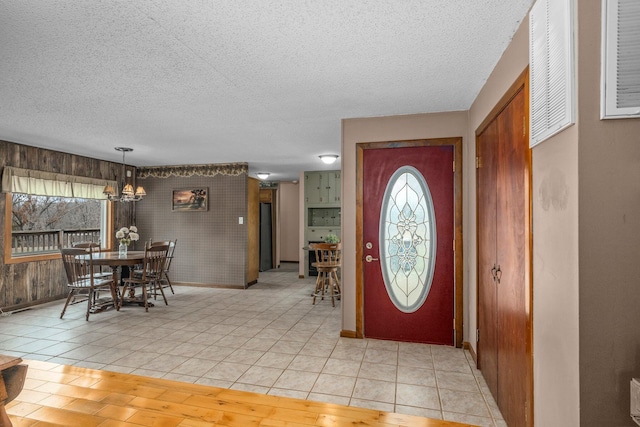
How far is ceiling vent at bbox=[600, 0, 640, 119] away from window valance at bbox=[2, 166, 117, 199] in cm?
646

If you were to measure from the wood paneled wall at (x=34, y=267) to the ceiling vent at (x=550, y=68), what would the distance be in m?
6.33

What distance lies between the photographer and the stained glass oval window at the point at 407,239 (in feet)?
11.8

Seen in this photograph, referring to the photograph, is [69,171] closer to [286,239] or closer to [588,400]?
[286,239]

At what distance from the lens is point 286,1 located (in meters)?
1.73

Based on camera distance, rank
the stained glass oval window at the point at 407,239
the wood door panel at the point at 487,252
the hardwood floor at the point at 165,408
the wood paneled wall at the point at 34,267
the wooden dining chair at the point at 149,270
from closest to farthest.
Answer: the hardwood floor at the point at 165,408, the wood door panel at the point at 487,252, the stained glass oval window at the point at 407,239, the wood paneled wall at the point at 34,267, the wooden dining chair at the point at 149,270

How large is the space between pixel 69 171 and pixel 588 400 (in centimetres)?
704

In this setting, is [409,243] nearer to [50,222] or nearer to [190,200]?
[190,200]

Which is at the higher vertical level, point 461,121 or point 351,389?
point 461,121

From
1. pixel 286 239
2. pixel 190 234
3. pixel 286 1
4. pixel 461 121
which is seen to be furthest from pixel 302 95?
pixel 286 239

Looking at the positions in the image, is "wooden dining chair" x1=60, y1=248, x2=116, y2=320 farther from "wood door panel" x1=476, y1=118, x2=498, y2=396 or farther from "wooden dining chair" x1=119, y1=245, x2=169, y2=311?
"wood door panel" x1=476, y1=118, x2=498, y2=396

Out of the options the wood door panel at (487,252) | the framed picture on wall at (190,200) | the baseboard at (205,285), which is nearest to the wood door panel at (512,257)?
the wood door panel at (487,252)

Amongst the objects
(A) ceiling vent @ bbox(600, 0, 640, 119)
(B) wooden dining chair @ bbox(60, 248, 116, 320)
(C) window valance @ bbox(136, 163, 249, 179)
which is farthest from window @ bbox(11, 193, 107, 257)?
(A) ceiling vent @ bbox(600, 0, 640, 119)

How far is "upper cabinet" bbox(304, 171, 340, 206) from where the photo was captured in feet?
25.1

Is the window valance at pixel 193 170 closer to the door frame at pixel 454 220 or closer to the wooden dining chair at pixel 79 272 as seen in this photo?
the wooden dining chair at pixel 79 272
